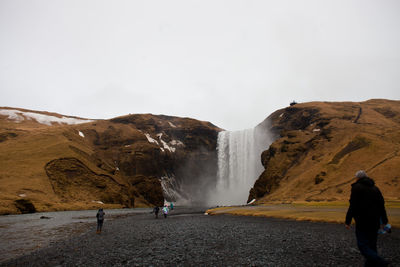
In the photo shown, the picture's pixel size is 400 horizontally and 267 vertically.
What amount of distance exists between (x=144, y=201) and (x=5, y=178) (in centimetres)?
4673

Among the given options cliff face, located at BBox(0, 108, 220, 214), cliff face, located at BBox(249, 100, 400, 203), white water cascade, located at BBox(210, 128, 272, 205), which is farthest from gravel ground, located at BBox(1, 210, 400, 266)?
white water cascade, located at BBox(210, 128, 272, 205)

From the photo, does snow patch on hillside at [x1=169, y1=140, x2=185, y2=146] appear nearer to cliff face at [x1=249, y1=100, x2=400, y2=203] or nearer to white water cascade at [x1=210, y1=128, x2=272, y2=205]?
white water cascade at [x1=210, y1=128, x2=272, y2=205]

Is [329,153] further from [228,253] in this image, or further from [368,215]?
[368,215]

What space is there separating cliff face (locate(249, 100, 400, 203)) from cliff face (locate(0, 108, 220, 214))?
43538 mm

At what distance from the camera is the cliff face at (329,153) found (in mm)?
52856

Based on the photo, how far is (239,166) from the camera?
110750mm

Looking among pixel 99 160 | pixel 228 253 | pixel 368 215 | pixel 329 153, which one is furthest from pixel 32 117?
pixel 368 215

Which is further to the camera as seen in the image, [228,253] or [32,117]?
[32,117]

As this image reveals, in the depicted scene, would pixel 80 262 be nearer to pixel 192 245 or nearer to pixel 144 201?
pixel 192 245

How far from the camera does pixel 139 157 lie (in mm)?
113375

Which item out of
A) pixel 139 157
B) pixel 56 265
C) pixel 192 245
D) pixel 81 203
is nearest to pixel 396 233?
pixel 192 245

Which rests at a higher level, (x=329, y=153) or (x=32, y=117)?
(x=32, y=117)

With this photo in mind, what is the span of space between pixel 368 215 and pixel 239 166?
345 ft

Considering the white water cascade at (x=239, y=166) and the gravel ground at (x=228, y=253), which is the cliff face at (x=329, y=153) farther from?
the gravel ground at (x=228, y=253)
